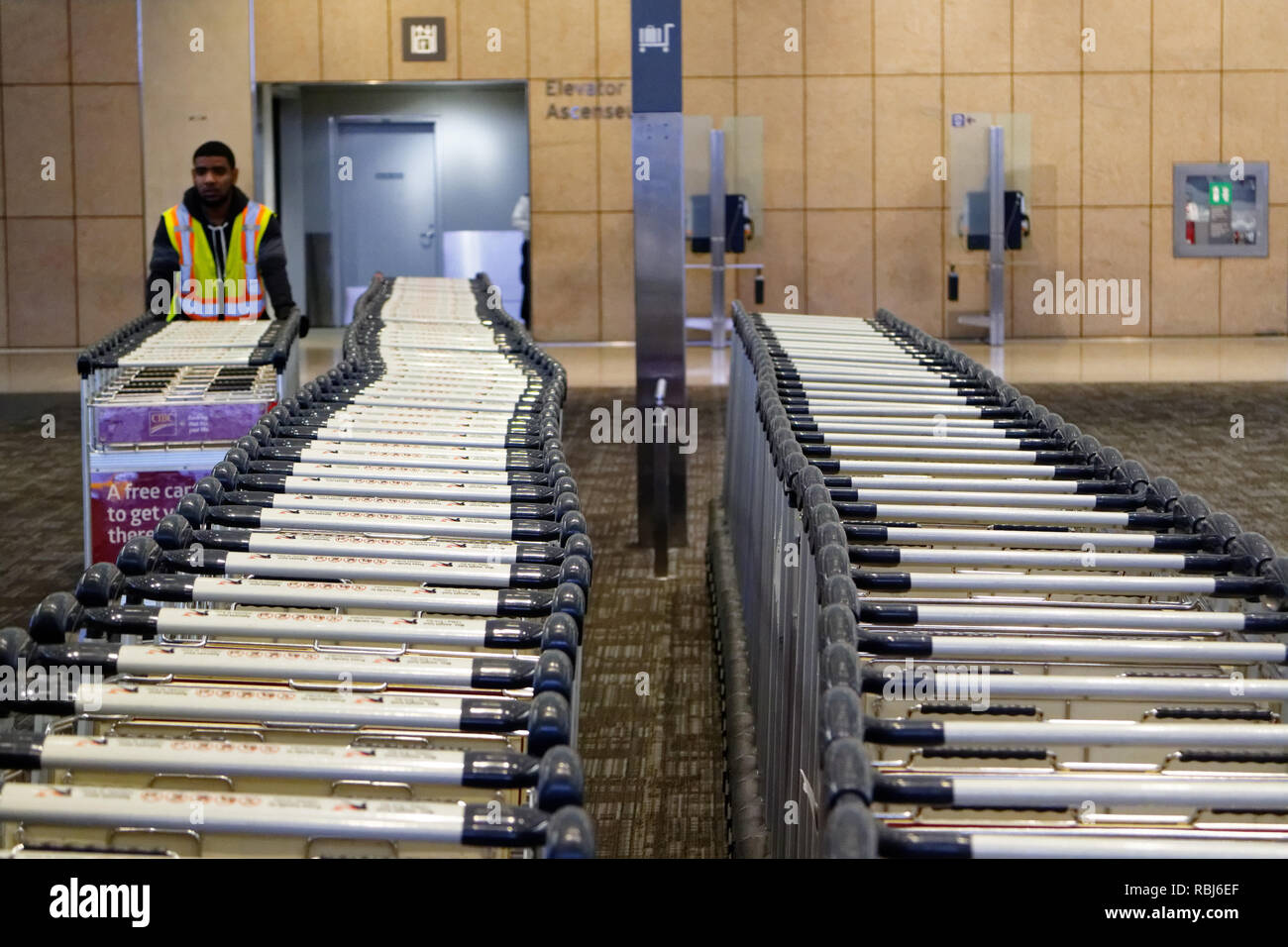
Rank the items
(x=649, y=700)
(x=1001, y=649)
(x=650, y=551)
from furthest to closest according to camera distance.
→ (x=650, y=551), (x=649, y=700), (x=1001, y=649)

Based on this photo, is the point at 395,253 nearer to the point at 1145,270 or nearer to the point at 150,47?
the point at 150,47

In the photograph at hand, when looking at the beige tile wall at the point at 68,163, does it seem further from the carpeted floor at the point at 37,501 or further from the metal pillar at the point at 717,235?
the metal pillar at the point at 717,235

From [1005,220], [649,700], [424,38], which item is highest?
[424,38]

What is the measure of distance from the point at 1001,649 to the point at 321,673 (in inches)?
29.7

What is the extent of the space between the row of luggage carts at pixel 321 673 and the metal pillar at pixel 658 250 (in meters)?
3.15

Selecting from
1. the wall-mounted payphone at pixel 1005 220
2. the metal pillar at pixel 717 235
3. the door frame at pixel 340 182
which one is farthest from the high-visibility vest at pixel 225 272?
the door frame at pixel 340 182

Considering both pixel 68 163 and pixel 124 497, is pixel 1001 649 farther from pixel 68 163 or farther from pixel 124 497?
pixel 68 163

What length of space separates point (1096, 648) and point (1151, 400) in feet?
27.6

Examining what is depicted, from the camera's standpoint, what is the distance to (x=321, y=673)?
1.60m

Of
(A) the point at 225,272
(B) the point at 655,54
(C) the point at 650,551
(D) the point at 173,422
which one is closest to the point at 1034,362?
(C) the point at 650,551

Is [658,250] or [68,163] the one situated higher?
[68,163]

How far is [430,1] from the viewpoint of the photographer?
1383cm

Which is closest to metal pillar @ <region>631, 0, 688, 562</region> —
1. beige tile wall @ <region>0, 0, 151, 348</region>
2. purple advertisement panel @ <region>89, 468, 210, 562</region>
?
purple advertisement panel @ <region>89, 468, 210, 562</region>
